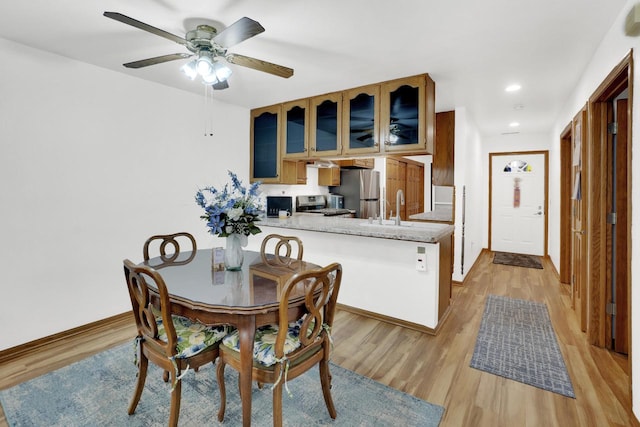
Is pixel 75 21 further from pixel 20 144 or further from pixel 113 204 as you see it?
pixel 113 204

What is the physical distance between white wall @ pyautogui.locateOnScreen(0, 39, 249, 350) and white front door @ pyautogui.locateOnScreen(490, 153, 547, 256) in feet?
18.6

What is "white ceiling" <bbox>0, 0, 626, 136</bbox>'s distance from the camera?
2.00 metres

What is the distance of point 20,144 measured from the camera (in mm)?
2584

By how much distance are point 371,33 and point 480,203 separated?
4.79 meters

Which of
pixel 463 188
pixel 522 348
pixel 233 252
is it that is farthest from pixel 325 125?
pixel 522 348

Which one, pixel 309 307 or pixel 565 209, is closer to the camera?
pixel 309 307

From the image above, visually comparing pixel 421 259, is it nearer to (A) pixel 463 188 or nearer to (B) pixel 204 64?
(A) pixel 463 188

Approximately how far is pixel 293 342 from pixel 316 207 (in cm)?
381

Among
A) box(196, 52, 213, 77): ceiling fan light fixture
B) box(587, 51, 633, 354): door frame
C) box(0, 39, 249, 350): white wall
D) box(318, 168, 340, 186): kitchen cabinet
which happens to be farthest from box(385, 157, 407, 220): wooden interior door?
box(196, 52, 213, 77): ceiling fan light fixture

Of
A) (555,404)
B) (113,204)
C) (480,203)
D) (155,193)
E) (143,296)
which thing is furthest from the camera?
(480,203)

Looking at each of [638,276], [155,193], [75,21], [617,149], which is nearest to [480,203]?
[617,149]

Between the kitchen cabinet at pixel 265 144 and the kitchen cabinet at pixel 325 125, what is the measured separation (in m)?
0.57

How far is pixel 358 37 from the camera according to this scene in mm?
2373

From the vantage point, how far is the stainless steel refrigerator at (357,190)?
5.74m
